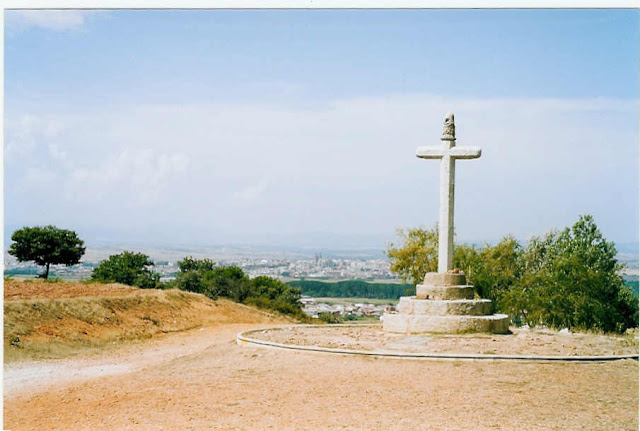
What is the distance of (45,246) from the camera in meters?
33.4

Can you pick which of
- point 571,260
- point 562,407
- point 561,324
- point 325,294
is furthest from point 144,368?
point 325,294

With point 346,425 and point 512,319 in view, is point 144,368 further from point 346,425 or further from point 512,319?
point 512,319

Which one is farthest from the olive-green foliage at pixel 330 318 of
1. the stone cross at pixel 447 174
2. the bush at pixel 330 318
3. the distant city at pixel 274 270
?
the stone cross at pixel 447 174

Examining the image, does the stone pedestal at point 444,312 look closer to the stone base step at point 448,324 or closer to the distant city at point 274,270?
the stone base step at point 448,324

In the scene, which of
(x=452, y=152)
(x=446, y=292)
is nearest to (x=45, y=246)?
(x=452, y=152)

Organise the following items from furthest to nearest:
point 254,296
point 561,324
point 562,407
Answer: point 254,296 → point 561,324 → point 562,407

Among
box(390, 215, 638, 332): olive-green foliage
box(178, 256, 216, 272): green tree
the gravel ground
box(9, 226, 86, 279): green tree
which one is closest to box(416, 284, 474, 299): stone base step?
the gravel ground

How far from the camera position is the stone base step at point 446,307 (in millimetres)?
16359

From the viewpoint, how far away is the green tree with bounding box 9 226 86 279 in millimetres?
33438

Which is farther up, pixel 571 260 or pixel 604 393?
pixel 571 260

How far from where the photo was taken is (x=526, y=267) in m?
31.8

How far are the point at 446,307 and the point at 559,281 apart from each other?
981cm

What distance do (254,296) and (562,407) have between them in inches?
947

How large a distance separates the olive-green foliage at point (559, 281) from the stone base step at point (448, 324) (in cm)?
601
